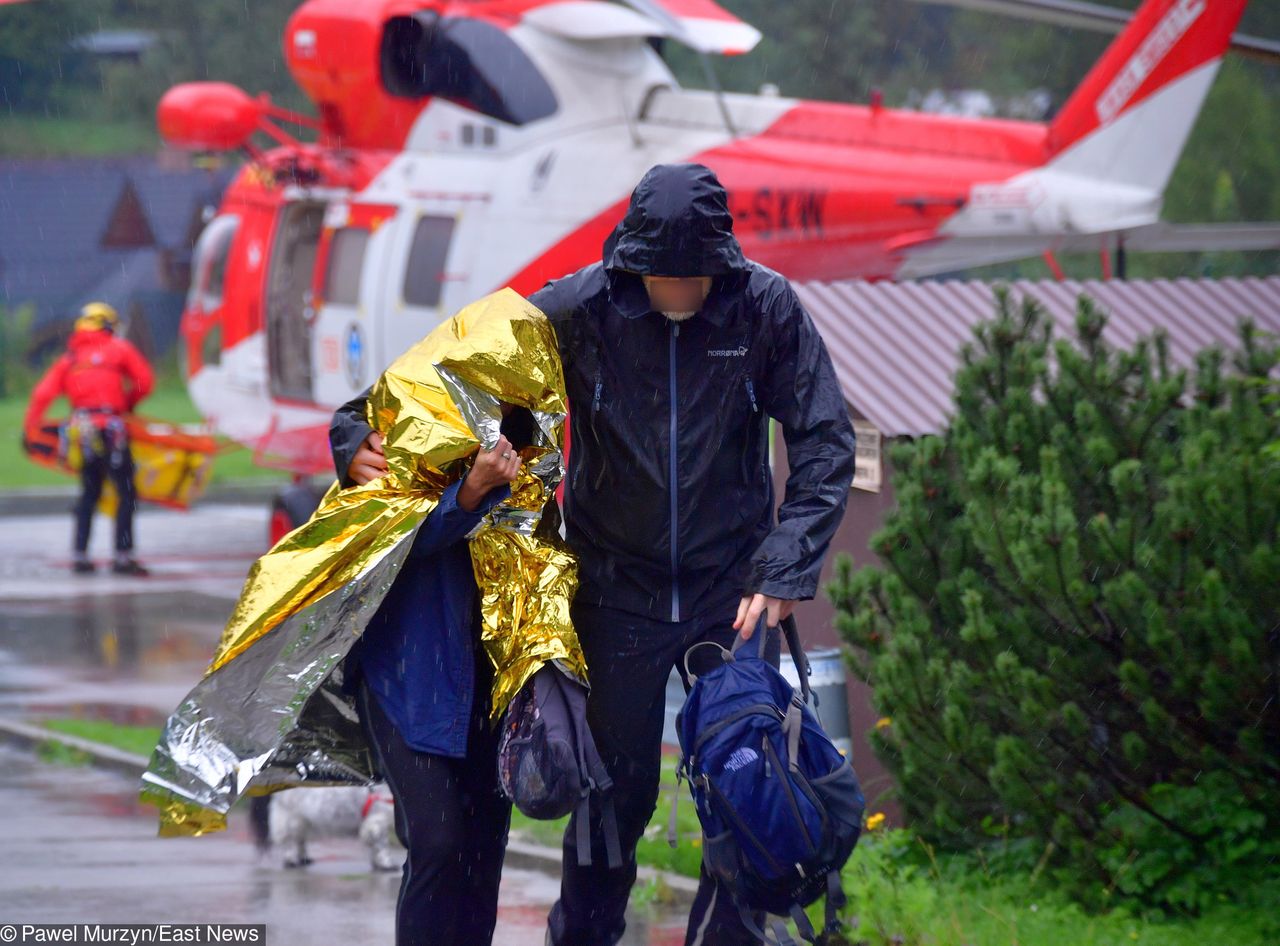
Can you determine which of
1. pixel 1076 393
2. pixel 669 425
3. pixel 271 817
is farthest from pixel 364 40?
pixel 669 425

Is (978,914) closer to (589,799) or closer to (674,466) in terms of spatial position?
(589,799)

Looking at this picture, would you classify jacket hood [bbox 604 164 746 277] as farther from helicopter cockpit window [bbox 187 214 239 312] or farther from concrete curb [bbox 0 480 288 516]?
concrete curb [bbox 0 480 288 516]

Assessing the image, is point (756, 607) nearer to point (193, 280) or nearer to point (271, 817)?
point (271, 817)

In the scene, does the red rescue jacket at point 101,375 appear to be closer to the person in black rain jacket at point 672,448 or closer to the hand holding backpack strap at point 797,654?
the person in black rain jacket at point 672,448

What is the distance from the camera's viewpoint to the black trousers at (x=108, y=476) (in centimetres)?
1346

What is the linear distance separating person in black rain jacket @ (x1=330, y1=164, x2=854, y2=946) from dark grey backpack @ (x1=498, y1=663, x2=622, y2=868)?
19 centimetres

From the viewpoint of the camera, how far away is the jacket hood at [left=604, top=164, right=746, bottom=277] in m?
3.74

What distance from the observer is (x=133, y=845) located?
6.12m

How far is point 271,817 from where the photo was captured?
6016 mm

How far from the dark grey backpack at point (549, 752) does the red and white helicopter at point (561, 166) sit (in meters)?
6.65

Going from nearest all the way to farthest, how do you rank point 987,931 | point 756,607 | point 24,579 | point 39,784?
point 756,607, point 987,931, point 39,784, point 24,579

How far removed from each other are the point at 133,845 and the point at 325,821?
0.70 metres

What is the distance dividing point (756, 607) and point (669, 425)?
1.54 feet

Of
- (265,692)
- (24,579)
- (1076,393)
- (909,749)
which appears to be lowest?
(24,579)
